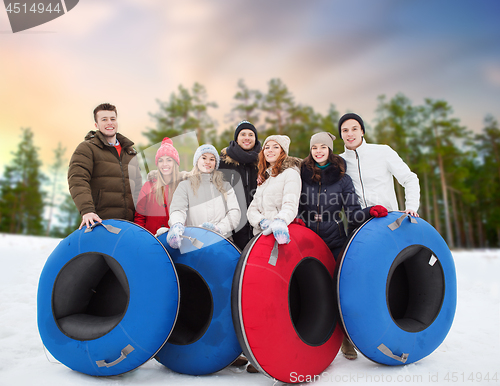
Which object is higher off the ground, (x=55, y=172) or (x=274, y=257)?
(x=55, y=172)

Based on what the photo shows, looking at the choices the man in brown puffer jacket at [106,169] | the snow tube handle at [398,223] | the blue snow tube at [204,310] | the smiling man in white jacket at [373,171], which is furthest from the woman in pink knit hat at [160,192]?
the snow tube handle at [398,223]

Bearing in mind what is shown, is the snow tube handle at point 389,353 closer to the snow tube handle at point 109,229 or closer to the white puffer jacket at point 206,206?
the white puffer jacket at point 206,206

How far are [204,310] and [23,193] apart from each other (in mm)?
33781

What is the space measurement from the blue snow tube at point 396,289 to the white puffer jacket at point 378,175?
0.35 m

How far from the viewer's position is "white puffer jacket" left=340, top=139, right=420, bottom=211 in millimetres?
2982

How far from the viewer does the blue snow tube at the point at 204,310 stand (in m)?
2.42

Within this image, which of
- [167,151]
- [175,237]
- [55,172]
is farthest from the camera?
[55,172]

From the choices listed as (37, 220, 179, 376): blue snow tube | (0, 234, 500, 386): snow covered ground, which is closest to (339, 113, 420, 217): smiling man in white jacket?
(0, 234, 500, 386): snow covered ground

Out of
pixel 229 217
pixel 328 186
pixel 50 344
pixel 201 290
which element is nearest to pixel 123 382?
pixel 50 344

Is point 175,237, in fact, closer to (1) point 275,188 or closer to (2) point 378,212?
(1) point 275,188

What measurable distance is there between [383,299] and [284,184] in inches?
47.7

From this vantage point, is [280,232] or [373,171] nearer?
[280,232]

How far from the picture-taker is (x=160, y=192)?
335cm

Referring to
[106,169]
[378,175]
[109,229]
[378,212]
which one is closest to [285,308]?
[378,212]
